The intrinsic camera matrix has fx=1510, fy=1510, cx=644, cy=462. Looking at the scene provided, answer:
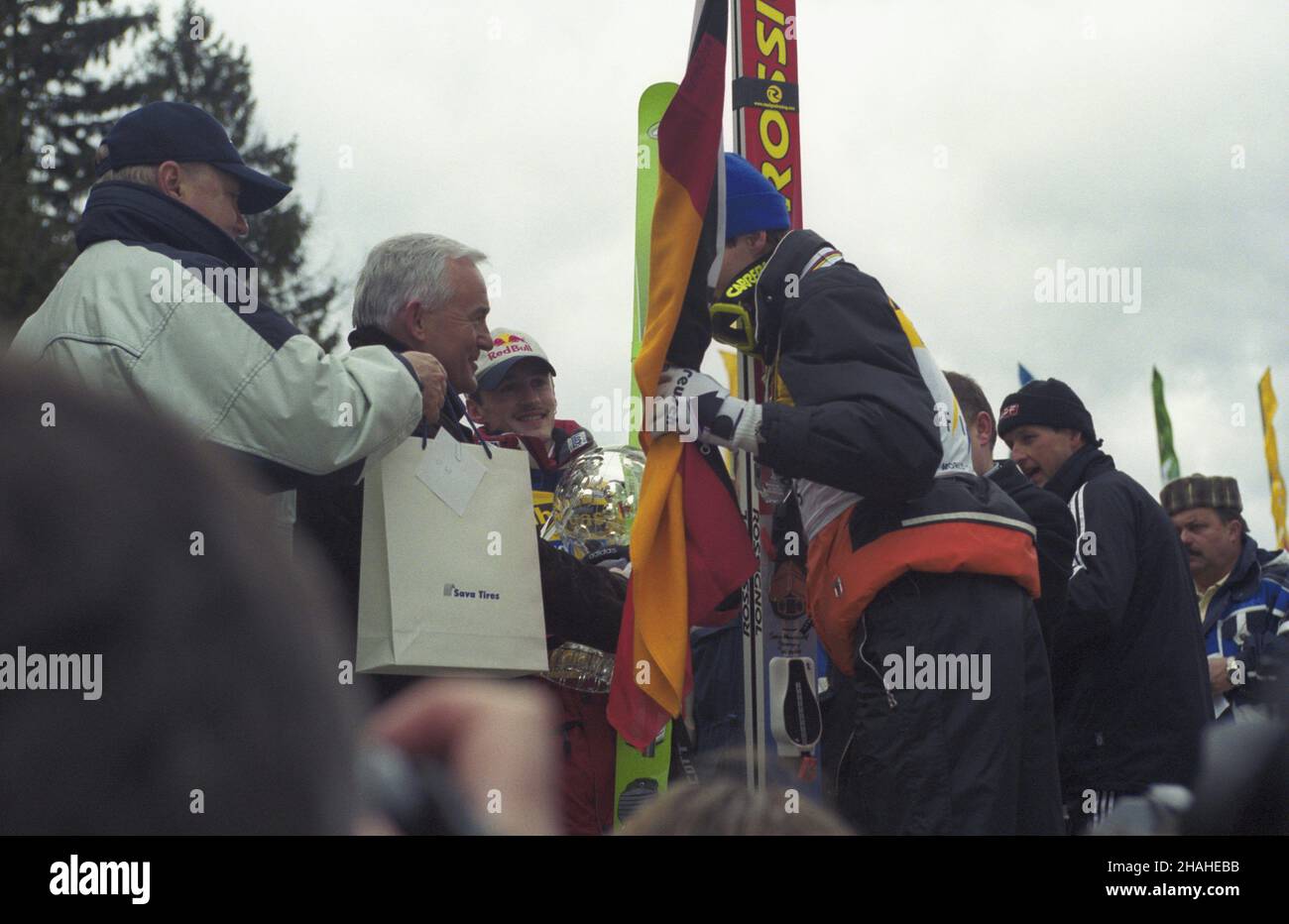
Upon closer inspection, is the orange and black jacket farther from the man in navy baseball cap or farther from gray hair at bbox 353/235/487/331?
the man in navy baseball cap

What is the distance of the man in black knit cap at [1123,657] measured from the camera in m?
4.75

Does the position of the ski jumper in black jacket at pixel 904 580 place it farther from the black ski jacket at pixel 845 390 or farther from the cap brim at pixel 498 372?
the cap brim at pixel 498 372

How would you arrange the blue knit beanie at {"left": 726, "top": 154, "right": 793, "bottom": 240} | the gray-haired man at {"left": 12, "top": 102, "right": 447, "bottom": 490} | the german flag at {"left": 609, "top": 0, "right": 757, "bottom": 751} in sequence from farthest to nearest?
the blue knit beanie at {"left": 726, "top": 154, "right": 793, "bottom": 240}, the german flag at {"left": 609, "top": 0, "right": 757, "bottom": 751}, the gray-haired man at {"left": 12, "top": 102, "right": 447, "bottom": 490}

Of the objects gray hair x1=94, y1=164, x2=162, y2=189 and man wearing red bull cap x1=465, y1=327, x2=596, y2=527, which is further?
man wearing red bull cap x1=465, y1=327, x2=596, y2=527

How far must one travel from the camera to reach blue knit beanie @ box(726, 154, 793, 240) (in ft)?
12.5

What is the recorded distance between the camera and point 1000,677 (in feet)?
10.7

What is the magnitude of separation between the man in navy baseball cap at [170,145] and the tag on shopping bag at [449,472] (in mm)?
624

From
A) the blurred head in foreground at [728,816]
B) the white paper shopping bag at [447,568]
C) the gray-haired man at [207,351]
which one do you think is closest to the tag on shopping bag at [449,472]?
the white paper shopping bag at [447,568]

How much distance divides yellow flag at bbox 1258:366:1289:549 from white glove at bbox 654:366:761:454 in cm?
1073

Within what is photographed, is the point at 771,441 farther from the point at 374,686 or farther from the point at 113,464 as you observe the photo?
the point at 113,464

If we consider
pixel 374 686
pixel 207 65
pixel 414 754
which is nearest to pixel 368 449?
pixel 374 686

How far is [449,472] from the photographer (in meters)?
3.24

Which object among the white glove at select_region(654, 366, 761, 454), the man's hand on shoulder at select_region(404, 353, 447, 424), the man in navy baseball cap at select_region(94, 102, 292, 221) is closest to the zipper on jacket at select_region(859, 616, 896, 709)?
the white glove at select_region(654, 366, 761, 454)
